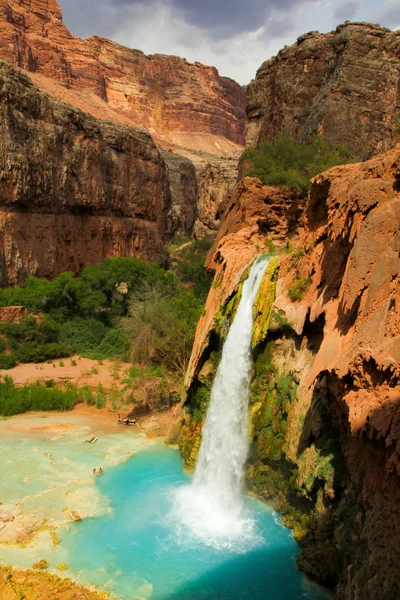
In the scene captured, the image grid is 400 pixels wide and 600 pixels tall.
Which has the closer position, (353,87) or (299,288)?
(299,288)

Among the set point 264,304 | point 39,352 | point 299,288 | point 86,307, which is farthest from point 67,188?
point 299,288

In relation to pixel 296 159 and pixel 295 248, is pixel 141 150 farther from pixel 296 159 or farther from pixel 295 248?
pixel 295 248

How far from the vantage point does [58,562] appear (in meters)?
8.37

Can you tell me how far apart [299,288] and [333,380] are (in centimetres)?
380

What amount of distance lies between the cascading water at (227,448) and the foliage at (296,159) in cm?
867

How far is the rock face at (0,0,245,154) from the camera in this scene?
Answer: 68.3 metres

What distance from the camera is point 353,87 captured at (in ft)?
74.3

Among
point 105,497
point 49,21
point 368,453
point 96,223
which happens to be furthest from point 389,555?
point 49,21

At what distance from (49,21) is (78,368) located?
74000 mm

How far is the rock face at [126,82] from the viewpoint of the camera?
6831cm

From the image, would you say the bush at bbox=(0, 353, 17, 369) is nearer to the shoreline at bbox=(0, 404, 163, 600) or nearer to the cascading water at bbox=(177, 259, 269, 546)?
the shoreline at bbox=(0, 404, 163, 600)

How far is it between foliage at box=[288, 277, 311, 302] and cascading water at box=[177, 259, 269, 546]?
51.0 inches

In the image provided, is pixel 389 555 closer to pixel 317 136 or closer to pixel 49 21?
pixel 317 136

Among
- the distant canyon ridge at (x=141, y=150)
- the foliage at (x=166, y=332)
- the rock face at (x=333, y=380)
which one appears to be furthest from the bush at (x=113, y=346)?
the rock face at (x=333, y=380)
